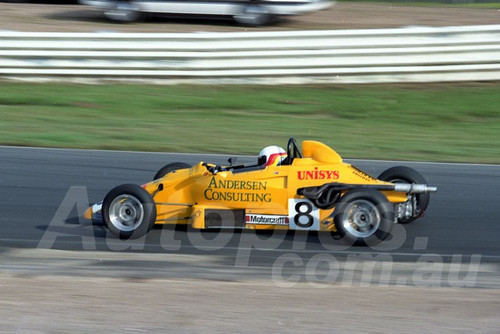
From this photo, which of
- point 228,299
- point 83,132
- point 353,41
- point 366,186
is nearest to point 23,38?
point 83,132

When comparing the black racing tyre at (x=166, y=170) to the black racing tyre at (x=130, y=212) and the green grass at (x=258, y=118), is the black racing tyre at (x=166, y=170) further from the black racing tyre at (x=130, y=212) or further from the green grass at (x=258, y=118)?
the green grass at (x=258, y=118)

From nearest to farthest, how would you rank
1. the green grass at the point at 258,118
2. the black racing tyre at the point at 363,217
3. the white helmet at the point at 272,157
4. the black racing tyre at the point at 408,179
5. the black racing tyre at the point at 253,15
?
the black racing tyre at the point at 363,217
the white helmet at the point at 272,157
the black racing tyre at the point at 408,179
the green grass at the point at 258,118
the black racing tyre at the point at 253,15

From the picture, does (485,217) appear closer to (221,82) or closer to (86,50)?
(221,82)

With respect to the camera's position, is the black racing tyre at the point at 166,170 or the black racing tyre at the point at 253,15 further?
the black racing tyre at the point at 253,15

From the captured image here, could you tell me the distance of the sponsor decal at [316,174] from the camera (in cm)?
782

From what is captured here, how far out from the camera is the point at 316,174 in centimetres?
782

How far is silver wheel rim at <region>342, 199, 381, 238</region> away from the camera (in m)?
7.55

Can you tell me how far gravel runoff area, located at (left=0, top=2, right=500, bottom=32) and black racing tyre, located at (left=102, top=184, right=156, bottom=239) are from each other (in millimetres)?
11231

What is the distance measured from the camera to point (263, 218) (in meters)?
7.79

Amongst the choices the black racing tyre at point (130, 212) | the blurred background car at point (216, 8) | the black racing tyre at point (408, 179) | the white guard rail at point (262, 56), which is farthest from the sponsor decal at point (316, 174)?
the blurred background car at point (216, 8)

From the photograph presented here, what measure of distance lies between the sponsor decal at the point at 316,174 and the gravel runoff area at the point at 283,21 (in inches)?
436

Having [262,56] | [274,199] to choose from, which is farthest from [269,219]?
[262,56]

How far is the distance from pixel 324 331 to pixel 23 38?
11657mm

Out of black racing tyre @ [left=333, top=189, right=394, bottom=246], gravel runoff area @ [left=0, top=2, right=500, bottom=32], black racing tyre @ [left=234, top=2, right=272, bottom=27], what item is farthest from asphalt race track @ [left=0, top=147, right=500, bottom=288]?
gravel runoff area @ [left=0, top=2, right=500, bottom=32]
